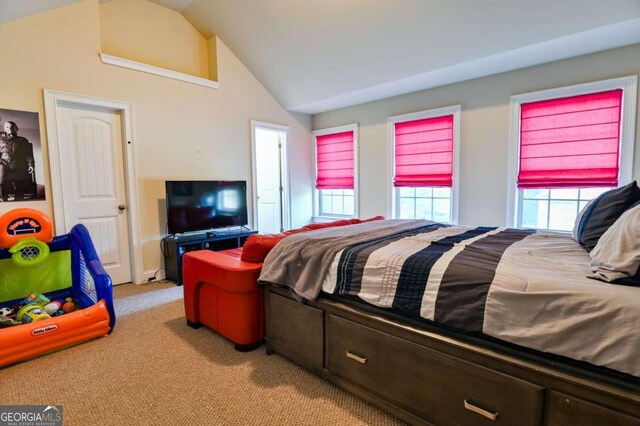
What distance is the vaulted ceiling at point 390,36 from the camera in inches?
105

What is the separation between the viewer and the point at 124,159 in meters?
3.83

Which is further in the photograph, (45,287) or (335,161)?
(335,161)

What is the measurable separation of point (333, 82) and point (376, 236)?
2.88 m

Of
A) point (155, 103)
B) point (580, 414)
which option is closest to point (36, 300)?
point (155, 103)

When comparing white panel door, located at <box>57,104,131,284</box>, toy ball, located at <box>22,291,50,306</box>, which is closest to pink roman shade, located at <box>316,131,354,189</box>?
white panel door, located at <box>57,104,131,284</box>

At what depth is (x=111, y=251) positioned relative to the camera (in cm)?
381

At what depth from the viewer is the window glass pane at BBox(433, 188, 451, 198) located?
427cm

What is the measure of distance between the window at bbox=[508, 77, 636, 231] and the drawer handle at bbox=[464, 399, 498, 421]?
2.94 metres

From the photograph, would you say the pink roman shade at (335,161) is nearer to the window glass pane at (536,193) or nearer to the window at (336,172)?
the window at (336,172)

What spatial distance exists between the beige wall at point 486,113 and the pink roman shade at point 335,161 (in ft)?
1.70

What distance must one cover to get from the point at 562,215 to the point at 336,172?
10.4 feet

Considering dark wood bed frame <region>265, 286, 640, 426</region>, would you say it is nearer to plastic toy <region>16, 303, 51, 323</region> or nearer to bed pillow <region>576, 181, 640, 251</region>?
bed pillow <region>576, 181, 640, 251</region>

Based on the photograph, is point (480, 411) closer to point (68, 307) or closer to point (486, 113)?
point (68, 307)

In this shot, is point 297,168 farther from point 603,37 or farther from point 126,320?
point 603,37
